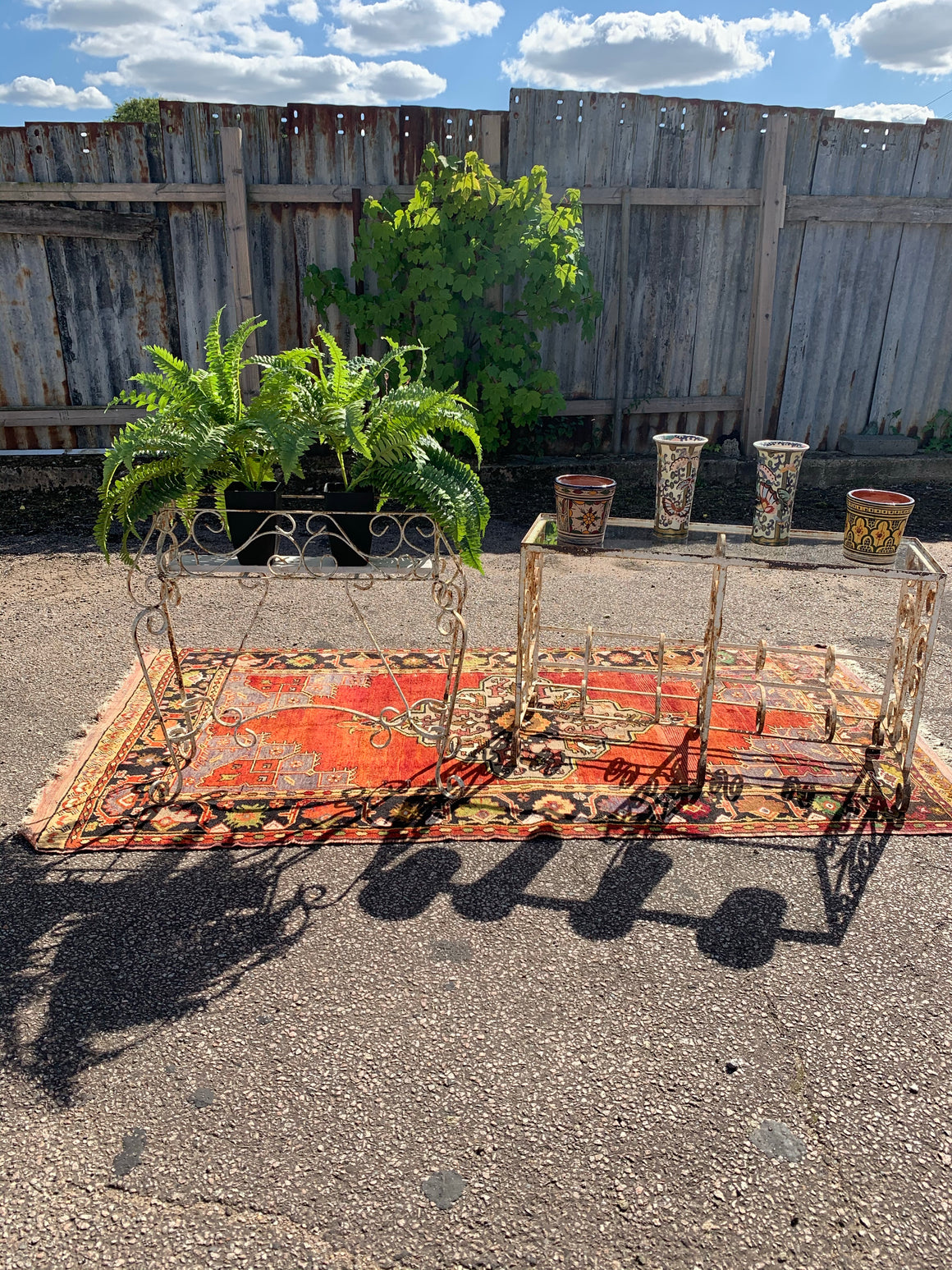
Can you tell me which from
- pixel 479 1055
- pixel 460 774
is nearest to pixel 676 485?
pixel 460 774

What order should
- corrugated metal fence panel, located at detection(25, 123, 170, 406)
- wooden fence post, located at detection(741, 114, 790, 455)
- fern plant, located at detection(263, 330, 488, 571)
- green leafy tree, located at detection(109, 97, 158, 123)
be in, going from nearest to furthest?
fern plant, located at detection(263, 330, 488, 571) < corrugated metal fence panel, located at detection(25, 123, 170, 406) < wooden fence post, located at detection(741, 114, 790, 455) < green leafy tree, located at detection(109, 97, 158, 123)

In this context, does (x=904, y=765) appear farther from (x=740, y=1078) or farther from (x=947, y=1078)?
(x=740, y=1078)

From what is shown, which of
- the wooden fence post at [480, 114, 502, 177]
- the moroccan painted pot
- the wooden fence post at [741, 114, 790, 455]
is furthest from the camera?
the wooden fence post at [741, 114, 790, 455]

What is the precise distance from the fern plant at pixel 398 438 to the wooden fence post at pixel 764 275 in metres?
5.24

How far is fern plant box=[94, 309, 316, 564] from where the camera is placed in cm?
312

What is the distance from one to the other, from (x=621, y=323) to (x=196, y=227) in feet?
11.3

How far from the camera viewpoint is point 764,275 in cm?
769

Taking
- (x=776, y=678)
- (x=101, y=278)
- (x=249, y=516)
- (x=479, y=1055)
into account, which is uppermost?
(x=101, y=278)

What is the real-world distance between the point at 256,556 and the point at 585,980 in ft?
6.28

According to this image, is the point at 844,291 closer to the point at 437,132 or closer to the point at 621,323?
the point at 621,323

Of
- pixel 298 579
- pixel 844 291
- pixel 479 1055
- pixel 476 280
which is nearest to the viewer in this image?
pixel 479 1055

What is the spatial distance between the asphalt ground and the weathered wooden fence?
4857 mm

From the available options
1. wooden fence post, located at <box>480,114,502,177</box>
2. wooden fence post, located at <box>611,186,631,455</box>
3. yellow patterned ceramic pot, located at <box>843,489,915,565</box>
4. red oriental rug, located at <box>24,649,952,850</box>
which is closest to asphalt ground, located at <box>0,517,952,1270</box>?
red oriental rug, located at <box>24,649,952,850</box>

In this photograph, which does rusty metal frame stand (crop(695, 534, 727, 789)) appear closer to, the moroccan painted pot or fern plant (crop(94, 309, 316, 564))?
the moroccan painted pot
